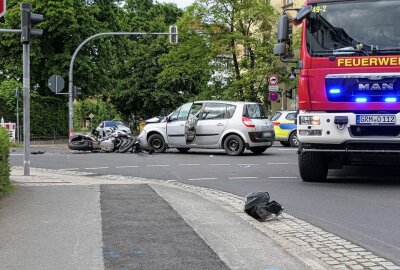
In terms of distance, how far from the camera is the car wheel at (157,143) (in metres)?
20.6

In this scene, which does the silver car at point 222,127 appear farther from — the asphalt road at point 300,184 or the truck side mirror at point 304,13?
the truck side mirror at point 304,13

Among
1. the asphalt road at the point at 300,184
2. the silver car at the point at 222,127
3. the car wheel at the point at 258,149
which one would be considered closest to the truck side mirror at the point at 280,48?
the asphalt road at the point at 300,184

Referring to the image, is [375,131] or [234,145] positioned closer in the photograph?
[375,131]

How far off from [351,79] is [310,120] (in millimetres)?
1044

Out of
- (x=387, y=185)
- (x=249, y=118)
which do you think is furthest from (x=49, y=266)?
(x=249, y=118)

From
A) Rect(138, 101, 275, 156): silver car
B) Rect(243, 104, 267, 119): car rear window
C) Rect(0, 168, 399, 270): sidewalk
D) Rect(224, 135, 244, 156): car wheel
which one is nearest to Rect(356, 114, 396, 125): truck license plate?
Rect(0, 168, 399, 270): sidewalk

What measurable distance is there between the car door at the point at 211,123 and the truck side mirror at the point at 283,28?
337 inches

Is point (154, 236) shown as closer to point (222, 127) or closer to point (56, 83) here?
point (222, 127)

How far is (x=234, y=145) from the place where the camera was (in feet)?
63.3

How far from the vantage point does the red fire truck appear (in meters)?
10.0

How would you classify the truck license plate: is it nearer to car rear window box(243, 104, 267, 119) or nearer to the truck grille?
the truck grille

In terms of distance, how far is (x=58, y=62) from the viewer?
36.3 metres

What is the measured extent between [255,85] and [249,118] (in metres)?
18.8

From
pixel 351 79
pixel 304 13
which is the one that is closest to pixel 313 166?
pixel 351 79
